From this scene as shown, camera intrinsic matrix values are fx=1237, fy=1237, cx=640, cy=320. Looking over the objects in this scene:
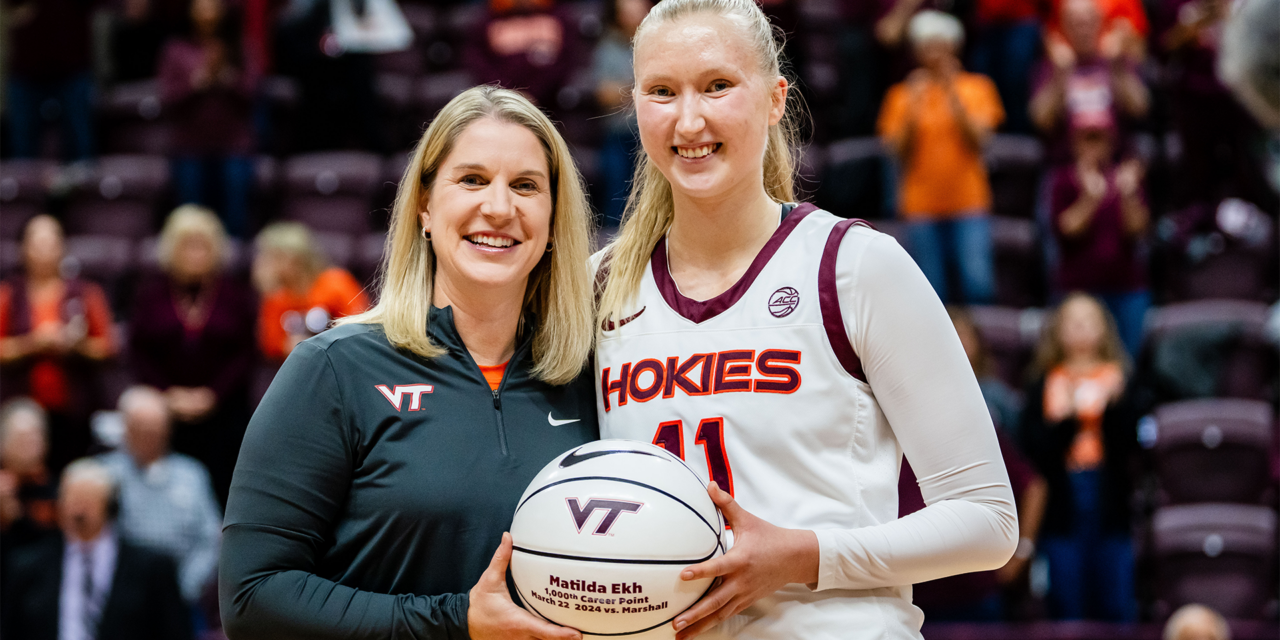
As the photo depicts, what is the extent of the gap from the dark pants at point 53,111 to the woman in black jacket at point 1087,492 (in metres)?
6.82

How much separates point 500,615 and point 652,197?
1.04 meters

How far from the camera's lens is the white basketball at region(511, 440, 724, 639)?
218cm

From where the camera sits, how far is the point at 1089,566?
6020 millimetres

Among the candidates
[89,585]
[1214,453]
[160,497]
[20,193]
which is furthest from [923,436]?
[20,193]

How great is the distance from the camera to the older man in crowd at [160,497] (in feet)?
20.9

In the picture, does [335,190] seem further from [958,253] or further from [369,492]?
[369,492]

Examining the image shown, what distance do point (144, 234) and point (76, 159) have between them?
937mm

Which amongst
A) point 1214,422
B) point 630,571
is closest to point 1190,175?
point 1214,422

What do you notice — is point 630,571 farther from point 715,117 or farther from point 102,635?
point 102,635

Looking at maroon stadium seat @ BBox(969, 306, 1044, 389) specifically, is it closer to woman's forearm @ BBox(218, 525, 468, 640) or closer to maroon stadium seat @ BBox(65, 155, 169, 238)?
woman's forearm @ BBox(218, 525, 468, 640)

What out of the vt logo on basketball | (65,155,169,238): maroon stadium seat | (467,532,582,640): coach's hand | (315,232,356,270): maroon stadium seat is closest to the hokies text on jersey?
the vt logo on basketball

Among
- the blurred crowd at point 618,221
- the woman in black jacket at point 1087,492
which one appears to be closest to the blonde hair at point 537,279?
the blurred crowd at point 618,221

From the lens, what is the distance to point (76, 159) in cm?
896

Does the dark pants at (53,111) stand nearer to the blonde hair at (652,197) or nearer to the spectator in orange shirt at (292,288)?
the spectator in orange shirt at (292,288)
